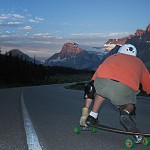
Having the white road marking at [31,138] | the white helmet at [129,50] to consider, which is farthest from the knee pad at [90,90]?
the white road marking at [31,138]

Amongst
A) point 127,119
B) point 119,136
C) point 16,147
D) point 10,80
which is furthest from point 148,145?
point 10,80

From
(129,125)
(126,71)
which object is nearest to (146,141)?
(129,125)

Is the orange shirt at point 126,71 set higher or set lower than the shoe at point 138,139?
higher

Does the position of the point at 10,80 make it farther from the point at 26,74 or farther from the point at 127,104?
the point at 127,104

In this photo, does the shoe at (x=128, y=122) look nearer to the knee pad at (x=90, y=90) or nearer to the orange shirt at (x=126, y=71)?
the orange shirt at (x=126, y=71)

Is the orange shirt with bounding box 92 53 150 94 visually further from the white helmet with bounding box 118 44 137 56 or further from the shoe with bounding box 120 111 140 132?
the shoe with bounding box 120 111 140 132

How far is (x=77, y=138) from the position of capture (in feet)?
21.2

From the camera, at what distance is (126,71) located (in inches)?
232

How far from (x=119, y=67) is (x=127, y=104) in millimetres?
591

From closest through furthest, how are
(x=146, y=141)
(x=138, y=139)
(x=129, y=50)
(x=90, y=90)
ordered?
1. (x=146, y=141)
2. (x=138, y=139)
3. (x=129, y=50)
4. (x=90, y=90)

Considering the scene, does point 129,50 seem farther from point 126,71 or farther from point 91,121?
point 91,121

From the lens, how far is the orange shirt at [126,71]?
5.88 metres

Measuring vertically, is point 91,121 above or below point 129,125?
below

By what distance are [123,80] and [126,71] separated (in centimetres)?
15
